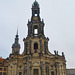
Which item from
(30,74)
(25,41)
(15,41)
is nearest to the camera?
(30,74)

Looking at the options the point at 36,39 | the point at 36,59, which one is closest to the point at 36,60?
the point at 36,59

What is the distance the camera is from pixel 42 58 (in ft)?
134

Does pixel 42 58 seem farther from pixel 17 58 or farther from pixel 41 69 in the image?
pixel 17 58

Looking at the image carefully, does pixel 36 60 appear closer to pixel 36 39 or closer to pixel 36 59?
pixel 36 59

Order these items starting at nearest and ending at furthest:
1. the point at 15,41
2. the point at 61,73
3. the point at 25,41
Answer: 1. the point at 61,73
2. the point at 25,41
3. the point at 15,41

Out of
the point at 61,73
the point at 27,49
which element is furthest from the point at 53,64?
the point at 27,49

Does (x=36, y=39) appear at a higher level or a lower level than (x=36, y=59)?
higher

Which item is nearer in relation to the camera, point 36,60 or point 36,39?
point 36,60

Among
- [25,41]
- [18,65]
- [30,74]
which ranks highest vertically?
[25,41]

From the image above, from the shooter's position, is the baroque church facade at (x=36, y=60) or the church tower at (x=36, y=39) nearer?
the baroque church facade at (x=36, y=60)

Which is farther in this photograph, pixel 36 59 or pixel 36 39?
pixel 36 39

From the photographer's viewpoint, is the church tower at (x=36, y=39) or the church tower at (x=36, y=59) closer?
the church tower at (x=36, y=59)

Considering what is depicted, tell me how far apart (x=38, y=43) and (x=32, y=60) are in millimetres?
6796

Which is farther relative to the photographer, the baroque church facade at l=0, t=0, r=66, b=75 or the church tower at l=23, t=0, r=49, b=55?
the church tower at l=23, t=0, r=49, b=55
